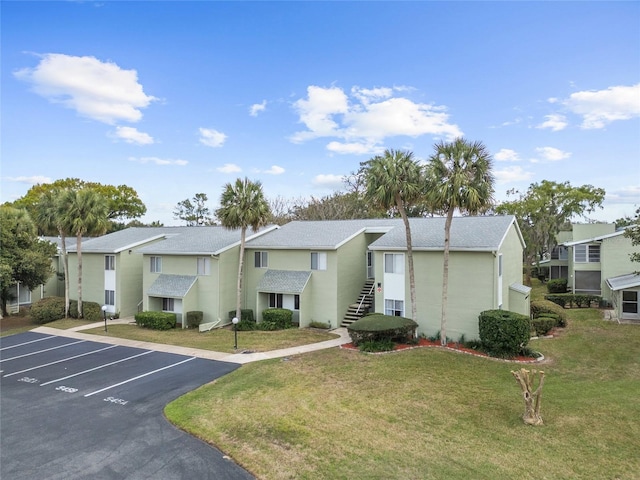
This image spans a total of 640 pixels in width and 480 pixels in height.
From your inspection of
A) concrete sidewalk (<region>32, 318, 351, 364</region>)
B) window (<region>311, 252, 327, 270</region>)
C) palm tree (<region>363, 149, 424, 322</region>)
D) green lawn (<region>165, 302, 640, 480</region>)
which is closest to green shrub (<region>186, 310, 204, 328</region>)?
concrete sidewalk (<region>32, 318, 351, 364</region>)

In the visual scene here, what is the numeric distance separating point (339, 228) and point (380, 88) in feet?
31.6

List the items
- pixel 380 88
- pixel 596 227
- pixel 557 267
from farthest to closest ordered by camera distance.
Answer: pixel 557 267, pixel 596 227, pixel 380 88

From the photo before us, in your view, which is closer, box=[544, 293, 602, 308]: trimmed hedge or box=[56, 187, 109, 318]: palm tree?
box=[56, 187, 109, 318]: palm tree

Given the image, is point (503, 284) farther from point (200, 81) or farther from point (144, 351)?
point (200, 81)

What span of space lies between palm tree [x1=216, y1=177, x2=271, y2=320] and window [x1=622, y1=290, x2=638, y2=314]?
22.6 m

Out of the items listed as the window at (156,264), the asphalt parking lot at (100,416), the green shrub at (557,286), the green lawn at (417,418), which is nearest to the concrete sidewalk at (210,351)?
the asphalt parking lot at (100,416)

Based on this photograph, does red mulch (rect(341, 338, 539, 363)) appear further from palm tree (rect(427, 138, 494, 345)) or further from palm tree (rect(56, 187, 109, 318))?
palm tree (rect(56, 187, 109, 318))

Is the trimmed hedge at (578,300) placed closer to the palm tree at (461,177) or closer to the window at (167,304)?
the palm tree at (461,177)

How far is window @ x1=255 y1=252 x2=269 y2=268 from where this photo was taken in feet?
82.8

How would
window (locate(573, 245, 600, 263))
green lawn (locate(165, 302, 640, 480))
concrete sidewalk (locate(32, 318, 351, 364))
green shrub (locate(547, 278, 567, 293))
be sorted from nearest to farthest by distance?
green lawn (locate(165, 302, 640, 480)) → concrete sidewalk (locate(32, 318, 351, 364)) → window (locate(573, 245, 600, 263)) → green shrub (locate(547, 278, 567, 293))

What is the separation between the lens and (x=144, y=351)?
60.4ft

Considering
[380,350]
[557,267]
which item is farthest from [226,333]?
[557,267]

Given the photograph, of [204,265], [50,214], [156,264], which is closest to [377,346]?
[204,265]

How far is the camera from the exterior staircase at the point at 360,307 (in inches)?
914
